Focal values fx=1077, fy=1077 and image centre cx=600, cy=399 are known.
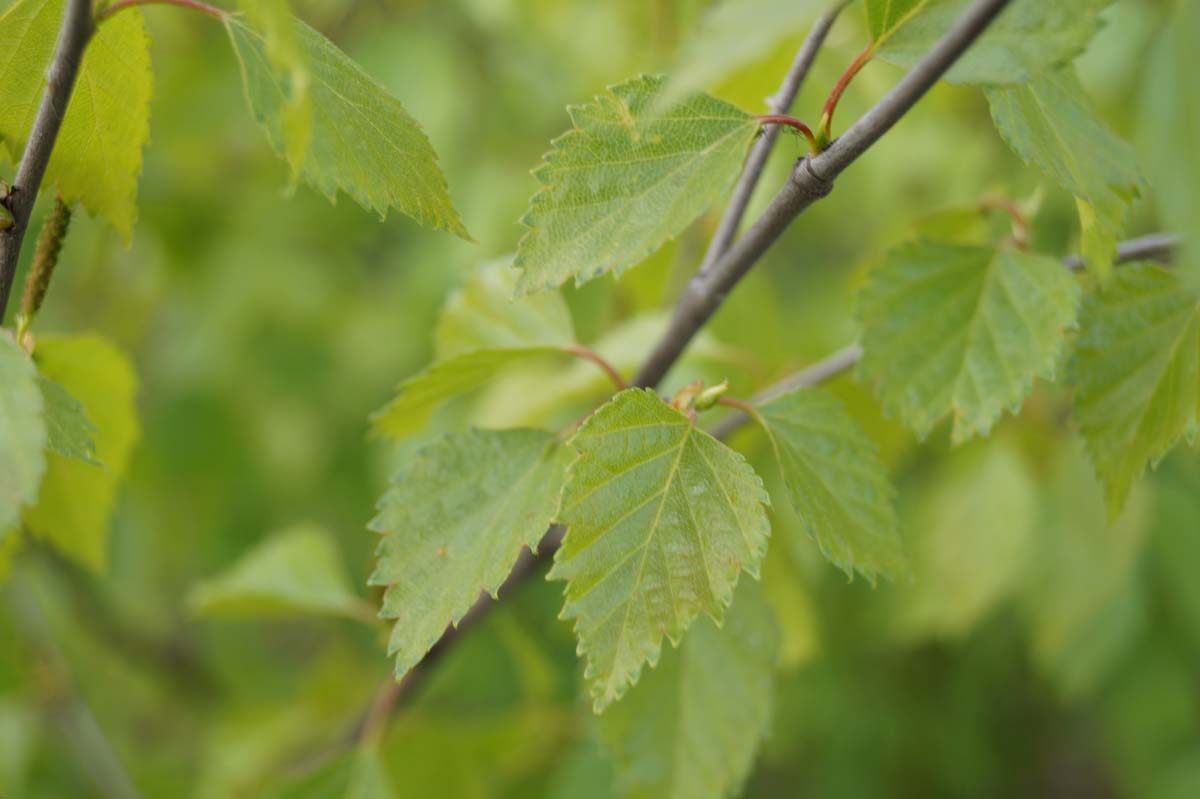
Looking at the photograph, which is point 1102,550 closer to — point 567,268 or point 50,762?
point 567,268

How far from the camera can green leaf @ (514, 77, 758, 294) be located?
52cm

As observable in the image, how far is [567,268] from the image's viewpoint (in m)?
0.52

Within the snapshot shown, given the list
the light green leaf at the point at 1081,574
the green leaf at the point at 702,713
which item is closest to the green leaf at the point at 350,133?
the green leaf at the point at 702,713

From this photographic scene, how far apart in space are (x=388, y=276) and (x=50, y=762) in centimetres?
97

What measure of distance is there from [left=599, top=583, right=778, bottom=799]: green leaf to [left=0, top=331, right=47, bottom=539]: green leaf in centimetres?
41

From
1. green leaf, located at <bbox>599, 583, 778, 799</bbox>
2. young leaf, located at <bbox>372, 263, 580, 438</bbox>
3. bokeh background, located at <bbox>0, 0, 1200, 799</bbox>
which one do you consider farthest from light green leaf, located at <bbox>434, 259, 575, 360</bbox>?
bokeh background, located at <bbox>0, 0, 1200, 799</bbox>

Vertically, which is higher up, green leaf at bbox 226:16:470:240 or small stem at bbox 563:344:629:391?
green leaf at bbox 226:16:470:240

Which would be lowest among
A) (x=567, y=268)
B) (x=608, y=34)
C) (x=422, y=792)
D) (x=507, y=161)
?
(x=422, y=792)

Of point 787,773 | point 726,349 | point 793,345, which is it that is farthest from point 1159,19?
point 787,773

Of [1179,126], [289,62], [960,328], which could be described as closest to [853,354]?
[960,328]

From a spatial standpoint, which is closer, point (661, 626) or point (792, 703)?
point (661, 626)

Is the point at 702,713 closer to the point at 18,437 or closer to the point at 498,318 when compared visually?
the point at 498,318

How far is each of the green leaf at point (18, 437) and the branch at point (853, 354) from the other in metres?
0.37

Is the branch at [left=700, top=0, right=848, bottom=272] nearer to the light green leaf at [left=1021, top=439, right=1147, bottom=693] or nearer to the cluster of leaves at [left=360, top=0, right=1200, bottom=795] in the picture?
the cluster of leaves at [left=360, top=0, right=1200, bottom=795]
